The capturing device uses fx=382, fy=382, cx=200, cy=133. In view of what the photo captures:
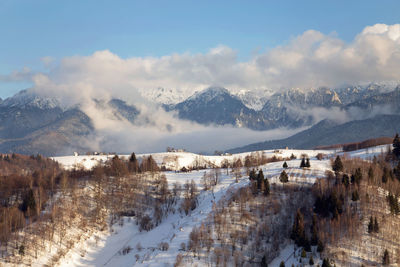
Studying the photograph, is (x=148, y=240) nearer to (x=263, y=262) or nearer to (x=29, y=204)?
(x=263, y=262)

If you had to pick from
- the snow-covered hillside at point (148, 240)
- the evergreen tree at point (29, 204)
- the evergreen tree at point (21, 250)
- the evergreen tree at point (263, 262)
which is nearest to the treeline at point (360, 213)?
the evergreen tree at point (263, 262)

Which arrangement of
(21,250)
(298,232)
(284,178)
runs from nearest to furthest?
1. (298,232)
2. (21,250)
3. (284,178)

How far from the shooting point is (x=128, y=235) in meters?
132

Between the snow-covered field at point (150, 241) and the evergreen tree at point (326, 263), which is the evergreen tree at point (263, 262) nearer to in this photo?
the snow-covered field at point (150, 241)

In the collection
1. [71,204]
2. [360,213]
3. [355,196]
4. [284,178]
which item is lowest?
[360,213]

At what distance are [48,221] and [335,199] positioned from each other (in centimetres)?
9059

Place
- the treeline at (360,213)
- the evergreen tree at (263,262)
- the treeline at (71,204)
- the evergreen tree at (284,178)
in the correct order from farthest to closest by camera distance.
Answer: the evergreen tree at (284,178) < the treeline at (71,204) < the treeline at (360,213) < the evergreen tree at (263,262)

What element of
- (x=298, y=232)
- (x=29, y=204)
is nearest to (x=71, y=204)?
(x=29, y=204)

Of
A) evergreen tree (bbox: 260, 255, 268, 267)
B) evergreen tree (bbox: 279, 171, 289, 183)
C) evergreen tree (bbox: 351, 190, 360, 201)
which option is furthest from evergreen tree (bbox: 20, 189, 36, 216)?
evergreen tree (bbox: 351, 190, 360, 201)

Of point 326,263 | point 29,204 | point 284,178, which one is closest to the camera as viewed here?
point 326,263

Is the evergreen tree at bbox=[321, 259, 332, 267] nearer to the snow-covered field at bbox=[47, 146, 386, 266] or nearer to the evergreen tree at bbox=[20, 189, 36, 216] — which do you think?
the snow-covered field at bbox=[47, 146, 386, 266]

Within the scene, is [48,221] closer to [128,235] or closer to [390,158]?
[128,235]

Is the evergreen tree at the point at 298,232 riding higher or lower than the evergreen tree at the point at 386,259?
higher

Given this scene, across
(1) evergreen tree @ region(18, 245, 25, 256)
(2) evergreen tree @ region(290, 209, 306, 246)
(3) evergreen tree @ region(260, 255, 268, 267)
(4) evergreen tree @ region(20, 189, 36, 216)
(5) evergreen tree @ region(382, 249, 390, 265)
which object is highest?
(4) evergreen tree @ region(20, 189, 36, 216)
